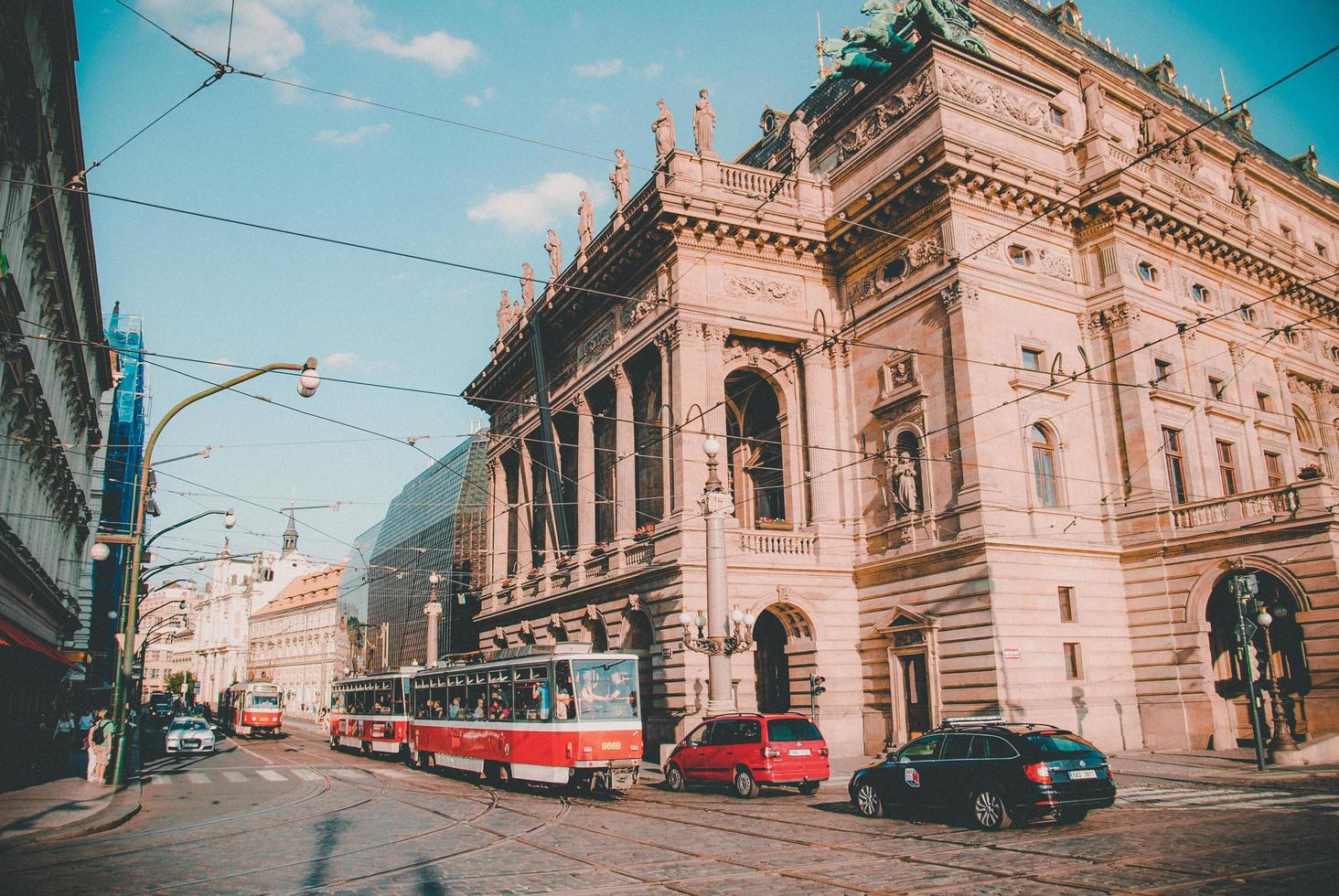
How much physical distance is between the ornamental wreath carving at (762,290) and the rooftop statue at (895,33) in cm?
861

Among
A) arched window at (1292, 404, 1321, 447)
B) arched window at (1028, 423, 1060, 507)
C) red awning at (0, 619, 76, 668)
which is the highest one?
arched window at (1292, 404, 1321, 447)

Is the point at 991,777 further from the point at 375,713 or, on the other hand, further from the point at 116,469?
the point at 116,469

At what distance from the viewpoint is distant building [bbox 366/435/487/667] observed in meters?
71.2

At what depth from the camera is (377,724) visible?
35.5 m

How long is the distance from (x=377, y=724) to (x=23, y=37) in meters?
25.3

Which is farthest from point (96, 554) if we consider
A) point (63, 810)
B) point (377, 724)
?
point (377, 724)

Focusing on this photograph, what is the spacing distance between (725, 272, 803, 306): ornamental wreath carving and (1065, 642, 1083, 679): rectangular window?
565 inches

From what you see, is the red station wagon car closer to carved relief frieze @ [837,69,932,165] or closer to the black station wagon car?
the black station wagon car

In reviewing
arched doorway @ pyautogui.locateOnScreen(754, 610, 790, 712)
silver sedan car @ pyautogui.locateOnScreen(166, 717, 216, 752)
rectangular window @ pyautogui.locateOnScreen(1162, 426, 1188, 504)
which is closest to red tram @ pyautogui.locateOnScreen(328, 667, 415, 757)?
silver sedan car @ pyautogui.locateOnScreen(166, 717, 216, 752)

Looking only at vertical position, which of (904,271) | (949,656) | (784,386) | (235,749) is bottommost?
(235,749)

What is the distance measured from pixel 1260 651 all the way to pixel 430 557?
221 ft

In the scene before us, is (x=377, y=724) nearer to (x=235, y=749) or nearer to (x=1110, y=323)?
(x=235, y=749)

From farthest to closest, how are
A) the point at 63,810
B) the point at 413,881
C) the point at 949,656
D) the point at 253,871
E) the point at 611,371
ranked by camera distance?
1. the point at 611,371
2. the point at 949,656
3. the point at 63,810
4. the point at 253,871
5. the point at 413,881

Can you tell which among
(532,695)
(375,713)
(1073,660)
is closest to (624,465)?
(532,695)
